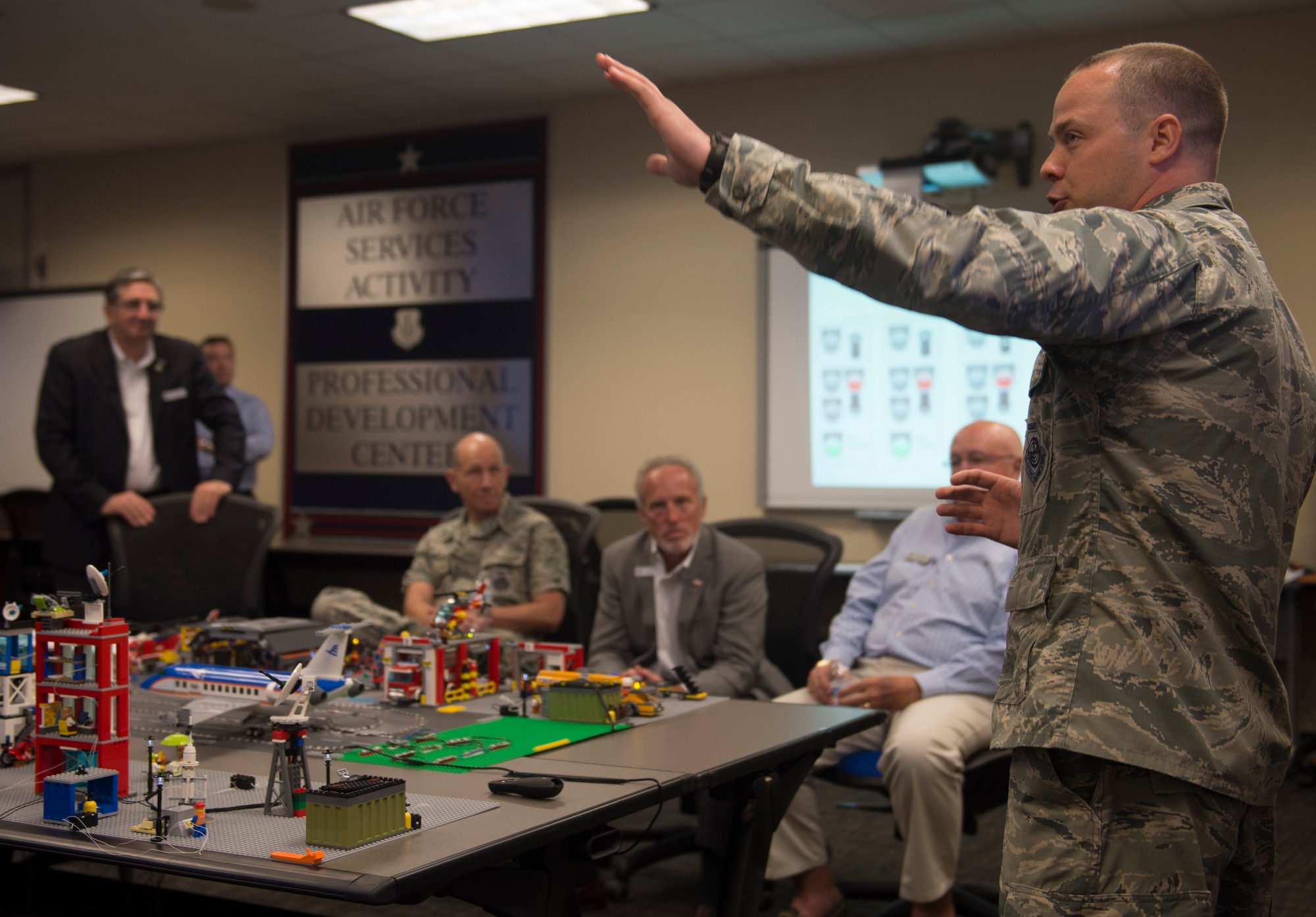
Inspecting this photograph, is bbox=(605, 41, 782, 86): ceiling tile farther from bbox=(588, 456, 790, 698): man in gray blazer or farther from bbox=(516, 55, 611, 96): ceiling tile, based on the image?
bbox=(588, 456, 790, 698): man in gray blazer

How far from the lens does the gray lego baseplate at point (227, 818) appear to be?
4.42ft

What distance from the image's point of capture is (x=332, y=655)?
2.05 meters

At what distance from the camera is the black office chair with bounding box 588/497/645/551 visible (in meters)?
4.78

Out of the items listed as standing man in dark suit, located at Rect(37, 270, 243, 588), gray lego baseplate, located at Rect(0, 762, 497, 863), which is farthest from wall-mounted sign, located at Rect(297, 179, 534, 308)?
gray lego baseplate, located at Rect(0, 762, 497, 863)

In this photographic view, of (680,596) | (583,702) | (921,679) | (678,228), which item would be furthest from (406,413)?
(583,702)

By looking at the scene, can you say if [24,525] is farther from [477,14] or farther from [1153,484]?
[1153,484]

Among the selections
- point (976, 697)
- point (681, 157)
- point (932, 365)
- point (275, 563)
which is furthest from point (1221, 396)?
point (275, 563)

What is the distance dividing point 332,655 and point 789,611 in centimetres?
152

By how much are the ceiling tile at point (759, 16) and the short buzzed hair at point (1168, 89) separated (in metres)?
3.57

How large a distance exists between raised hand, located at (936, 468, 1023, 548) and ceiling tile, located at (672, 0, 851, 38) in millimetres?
3632

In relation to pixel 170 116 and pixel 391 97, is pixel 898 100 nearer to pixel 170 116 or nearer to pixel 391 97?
pixel 391 97

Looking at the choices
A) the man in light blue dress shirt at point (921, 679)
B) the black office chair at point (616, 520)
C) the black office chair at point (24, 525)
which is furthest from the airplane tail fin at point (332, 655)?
the black office chair at point (24, 525)

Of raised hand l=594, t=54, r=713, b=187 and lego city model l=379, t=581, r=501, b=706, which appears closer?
raised hand l=594, t=54, r=713, b=187

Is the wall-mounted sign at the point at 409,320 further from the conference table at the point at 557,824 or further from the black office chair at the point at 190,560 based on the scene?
the conference table at the point at 557,824
